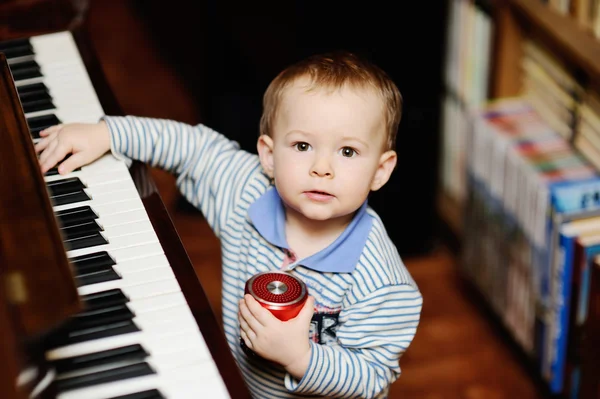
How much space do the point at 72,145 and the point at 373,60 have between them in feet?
4.15

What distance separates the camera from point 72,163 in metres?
1.32

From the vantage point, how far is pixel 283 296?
43.1 inches

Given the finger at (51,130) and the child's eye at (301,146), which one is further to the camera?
the finger at (51,130)

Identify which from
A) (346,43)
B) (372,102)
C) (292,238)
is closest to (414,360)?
(346,43)

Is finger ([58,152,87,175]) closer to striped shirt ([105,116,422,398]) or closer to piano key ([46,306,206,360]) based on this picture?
striped shirt ([105,116,422,398])

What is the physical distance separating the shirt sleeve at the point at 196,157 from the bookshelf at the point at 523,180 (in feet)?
2.72

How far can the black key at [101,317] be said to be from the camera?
1.00 meters

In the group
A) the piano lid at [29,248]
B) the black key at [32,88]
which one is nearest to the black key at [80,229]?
the piano lid at [29,248]

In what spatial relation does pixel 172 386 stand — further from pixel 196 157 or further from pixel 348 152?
pixel 196 157

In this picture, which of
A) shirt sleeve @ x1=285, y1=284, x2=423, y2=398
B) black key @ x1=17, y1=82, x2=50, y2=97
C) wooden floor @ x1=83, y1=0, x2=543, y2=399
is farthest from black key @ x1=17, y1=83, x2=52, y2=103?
wooden floor @ x1=83, y1=0, x2=543, y2=399

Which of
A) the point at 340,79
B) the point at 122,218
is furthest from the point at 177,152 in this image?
the point at 340,79

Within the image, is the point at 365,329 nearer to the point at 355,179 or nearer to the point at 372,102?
the point at 355,179

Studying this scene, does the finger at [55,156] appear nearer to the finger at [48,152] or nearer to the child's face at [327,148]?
the finger at [48,152]

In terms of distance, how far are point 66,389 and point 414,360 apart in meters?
1.58
